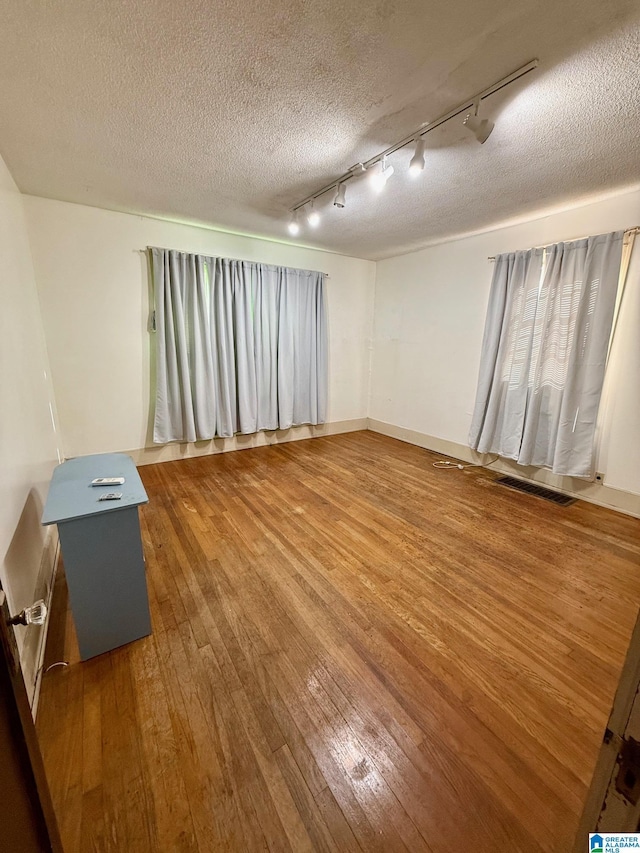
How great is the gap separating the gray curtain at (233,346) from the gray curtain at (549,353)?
2.16m

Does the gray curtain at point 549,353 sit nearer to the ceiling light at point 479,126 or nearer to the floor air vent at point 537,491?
the floor air vent at point 537,491

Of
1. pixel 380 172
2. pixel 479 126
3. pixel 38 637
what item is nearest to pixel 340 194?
pixel 380 172

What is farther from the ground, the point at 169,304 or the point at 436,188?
the point at 436,188

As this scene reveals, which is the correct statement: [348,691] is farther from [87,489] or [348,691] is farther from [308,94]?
[308,94]

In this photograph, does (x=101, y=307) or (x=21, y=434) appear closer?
(x=21, y=434)

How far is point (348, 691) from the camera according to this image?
1.36m

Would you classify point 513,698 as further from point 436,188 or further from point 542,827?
point 436,188

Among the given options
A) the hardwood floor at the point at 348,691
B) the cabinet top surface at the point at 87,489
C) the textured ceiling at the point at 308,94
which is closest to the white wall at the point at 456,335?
the textured ceiling at the point at 308,94

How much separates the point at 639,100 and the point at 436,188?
3.73 ft

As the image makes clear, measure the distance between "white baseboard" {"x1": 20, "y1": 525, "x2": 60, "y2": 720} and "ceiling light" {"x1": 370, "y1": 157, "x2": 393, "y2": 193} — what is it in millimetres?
2781

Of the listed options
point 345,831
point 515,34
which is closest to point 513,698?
point 345,831

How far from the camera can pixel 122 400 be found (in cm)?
346

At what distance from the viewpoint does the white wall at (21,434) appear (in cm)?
132

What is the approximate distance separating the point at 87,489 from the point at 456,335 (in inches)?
153
